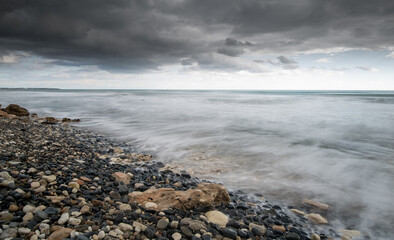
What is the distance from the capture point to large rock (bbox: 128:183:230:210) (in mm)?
3760

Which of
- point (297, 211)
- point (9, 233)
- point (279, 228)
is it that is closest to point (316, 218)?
point (297, 211)

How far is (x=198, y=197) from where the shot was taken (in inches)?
152

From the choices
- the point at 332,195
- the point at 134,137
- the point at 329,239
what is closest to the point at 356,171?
the point at 332,195

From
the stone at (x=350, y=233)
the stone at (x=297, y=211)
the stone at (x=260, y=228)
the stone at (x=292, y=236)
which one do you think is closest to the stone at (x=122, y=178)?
the stone at (x=260, y=228)

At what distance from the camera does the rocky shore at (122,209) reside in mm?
2766

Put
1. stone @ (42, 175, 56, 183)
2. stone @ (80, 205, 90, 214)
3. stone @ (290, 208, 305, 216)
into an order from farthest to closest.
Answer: stone @ (290, 208, 305, 216)
stone @ (42, 175, 56, 183)
stone @ (80, 205, 90, 214)

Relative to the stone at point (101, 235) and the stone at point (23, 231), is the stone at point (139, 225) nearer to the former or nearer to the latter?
the stone at point (101, 235)

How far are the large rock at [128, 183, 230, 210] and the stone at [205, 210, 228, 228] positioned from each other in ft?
0.74

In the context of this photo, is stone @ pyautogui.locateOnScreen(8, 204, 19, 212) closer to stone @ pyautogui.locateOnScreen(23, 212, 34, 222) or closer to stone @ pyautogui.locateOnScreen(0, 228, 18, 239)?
stone @ pyautogui.locateOnScreen(23, 212, 34, 222)

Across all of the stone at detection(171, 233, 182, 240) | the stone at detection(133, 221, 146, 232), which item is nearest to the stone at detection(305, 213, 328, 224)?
the stone at detection(171, 233, 182, 240)

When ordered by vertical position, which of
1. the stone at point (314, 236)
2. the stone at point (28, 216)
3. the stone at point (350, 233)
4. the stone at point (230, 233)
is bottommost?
the stone at point (350, 233)

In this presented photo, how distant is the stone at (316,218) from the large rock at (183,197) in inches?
58.7

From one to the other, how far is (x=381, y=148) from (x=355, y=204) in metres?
6.85

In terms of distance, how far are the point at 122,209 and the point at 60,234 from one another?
0.98 m
